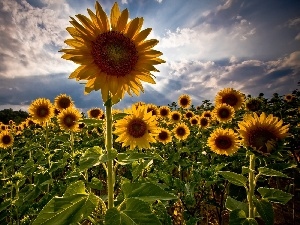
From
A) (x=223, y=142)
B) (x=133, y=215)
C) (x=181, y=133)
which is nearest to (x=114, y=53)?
(x=133, y=215)

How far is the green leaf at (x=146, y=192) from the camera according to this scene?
1748mm

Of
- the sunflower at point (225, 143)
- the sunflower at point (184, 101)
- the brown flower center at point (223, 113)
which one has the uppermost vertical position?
the sunflower at point (184, 101)

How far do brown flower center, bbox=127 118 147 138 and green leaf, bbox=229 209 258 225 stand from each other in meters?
1.65

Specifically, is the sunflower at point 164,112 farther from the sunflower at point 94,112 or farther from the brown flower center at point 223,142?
the brown flower center at point 223,142

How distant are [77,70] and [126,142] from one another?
188 cm

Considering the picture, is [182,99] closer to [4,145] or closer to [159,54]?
[4,145]

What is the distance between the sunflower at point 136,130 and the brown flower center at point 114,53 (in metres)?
1.69

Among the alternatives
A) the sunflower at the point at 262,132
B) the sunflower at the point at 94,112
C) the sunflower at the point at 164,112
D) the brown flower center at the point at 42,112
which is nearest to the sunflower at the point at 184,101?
the sunflower at the point at 164,112

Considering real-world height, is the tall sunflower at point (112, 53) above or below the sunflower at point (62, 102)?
below

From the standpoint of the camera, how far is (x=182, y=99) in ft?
41.1

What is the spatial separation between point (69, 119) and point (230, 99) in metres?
3.66

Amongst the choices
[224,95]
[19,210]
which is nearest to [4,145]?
[19,210]

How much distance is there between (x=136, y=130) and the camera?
12.5 feet

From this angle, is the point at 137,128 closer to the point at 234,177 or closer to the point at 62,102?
the point at 234,177
